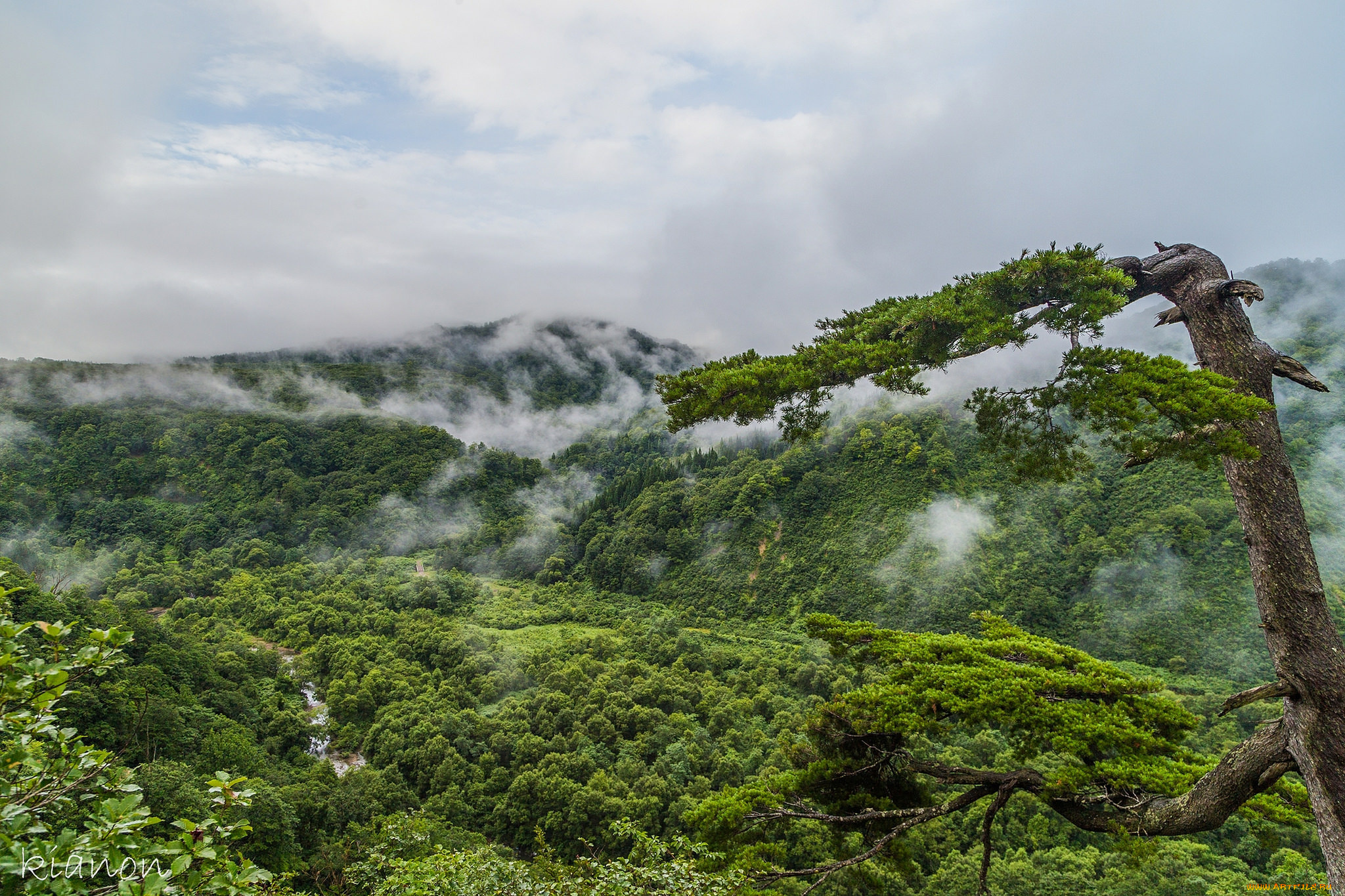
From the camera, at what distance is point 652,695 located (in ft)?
129

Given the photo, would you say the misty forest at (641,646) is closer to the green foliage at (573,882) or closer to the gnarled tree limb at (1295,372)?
the green foliage at (573,882)

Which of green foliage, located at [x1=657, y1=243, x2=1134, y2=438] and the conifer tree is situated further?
green foliage, located at [x1=657, y1=243, x2=1134, y2=438]

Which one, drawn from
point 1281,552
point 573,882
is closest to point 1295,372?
point 1281,552

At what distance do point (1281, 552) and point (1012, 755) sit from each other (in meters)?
3.44

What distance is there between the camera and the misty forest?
6.35 meters

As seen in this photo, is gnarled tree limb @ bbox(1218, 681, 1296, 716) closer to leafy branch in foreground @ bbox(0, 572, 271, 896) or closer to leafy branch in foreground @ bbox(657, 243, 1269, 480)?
leafy branch in foreground @ bbox(657, 243, 1269, 480)

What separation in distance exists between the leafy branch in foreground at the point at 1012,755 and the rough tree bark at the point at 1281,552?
0.40 m

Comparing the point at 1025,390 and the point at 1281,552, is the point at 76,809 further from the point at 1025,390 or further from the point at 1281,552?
the point at 1281,552

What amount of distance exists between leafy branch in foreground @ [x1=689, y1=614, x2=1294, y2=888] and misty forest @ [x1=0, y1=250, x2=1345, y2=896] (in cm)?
6

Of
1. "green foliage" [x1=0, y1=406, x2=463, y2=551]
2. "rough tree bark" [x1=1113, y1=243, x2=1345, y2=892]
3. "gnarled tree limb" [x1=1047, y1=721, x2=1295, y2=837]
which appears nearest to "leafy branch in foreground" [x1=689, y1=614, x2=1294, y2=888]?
"gnarled tree limb" [x1=1047, y1=721, x2=1295, y2=837]

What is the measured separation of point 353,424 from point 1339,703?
113 metres

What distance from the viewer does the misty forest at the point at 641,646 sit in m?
6.35

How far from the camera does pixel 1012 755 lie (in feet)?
22.5

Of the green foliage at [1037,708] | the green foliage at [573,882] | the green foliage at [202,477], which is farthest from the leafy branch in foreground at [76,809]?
the green foliage at [202,477]
